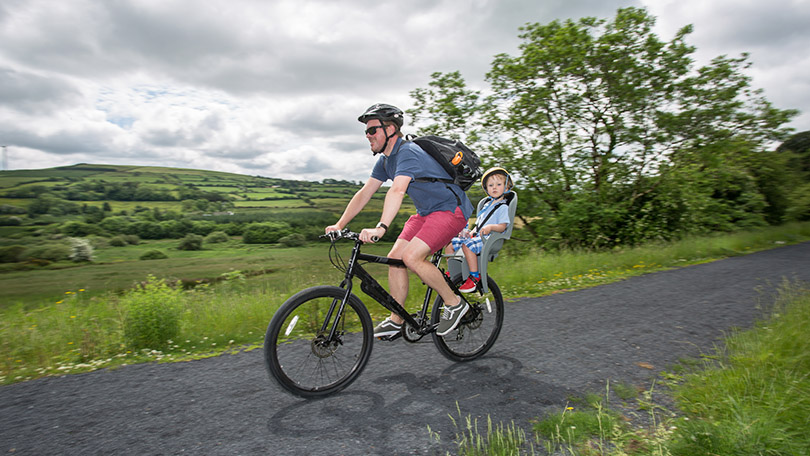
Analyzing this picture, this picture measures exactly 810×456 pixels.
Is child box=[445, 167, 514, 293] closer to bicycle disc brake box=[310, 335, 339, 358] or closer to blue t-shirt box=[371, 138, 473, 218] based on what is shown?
blue t-shirt box=[371, 138, 473, 218]

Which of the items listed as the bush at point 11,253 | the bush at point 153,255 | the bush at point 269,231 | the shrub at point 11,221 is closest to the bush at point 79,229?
the bush at point 11,253

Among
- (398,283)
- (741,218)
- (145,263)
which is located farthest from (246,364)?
(145,263)

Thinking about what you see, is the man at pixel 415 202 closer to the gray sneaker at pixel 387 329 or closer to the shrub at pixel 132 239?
the gray sneaker at pixel 387 329

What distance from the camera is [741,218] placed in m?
18.3

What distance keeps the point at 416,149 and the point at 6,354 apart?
179 inches

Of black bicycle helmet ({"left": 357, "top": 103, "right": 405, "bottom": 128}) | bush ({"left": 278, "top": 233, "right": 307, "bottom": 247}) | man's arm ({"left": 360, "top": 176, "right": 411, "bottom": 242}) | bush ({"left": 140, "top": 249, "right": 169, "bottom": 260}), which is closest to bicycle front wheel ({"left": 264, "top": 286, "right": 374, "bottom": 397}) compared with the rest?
man's arm ({"left": 360, "top": 176, "right": 411, "bottom": 242})

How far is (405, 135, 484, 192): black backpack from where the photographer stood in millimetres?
3713

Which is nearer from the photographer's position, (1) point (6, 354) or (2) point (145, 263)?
(1) point (6, 354)

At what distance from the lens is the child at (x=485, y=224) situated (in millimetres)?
4234

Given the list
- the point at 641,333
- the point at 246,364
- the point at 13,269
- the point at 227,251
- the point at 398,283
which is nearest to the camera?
the point at 398,283

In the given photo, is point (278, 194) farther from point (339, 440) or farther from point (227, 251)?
point (339, 440)

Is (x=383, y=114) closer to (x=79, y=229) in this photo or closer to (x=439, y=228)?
(x=439, y=228)

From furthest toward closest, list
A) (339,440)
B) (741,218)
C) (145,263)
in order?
(145,263) < (741,218) < (339,440)

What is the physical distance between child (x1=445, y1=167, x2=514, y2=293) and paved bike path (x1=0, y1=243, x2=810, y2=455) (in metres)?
0.88
